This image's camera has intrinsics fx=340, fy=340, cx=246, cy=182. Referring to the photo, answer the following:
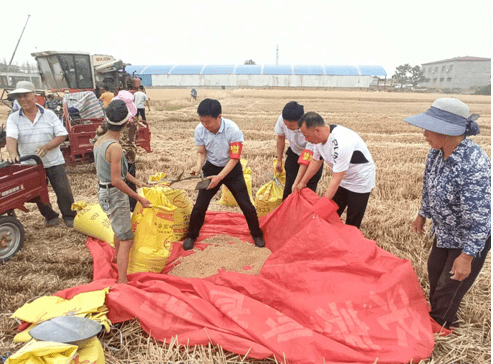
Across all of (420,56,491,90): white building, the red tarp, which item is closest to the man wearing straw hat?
the red tarp

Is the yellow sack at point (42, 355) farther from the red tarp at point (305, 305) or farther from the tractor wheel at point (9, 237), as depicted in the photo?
the tractor wheel at point (9, 237)

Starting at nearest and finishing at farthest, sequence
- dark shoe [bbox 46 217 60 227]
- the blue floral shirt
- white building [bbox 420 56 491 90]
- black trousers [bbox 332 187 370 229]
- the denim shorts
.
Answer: the blue floral shirt, the denim shorts, black trousers [bbox 332 187 370 229], dark shoe [bbox 46 217 60 227], white building [bbox 420 56 491 90]

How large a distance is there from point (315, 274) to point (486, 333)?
1.27 metres

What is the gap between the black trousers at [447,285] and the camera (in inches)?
88.4

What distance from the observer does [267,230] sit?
12.1 feet

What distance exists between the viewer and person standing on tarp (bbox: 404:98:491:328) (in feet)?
6.51

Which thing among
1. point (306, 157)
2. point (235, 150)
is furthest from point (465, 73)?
point (235, 150)

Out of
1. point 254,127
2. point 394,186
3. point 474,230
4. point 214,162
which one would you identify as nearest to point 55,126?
point 214,162

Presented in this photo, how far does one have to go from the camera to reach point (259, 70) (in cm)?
6272

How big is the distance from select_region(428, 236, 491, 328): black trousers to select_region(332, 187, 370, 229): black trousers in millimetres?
772

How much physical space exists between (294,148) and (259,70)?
6223 centimetres

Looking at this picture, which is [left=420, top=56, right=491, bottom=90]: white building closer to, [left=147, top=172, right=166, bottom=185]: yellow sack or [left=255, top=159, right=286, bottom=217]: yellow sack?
[left=255, top=159, right=286, bottom=217]: yellow sack

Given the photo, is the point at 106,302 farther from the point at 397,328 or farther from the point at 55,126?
the point at 55,126

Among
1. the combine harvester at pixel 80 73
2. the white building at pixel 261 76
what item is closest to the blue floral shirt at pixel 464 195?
the combine harvester at pixel 80 73
